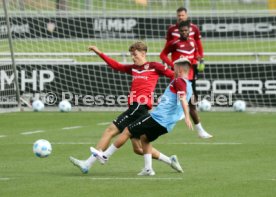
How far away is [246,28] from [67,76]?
7.34 metres

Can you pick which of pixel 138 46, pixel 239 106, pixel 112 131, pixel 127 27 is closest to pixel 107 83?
pixel 239 106

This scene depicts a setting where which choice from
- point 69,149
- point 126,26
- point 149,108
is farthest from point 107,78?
point 149,108

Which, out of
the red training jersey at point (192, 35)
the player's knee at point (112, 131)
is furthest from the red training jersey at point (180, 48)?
the player's knee at point (112, 131)

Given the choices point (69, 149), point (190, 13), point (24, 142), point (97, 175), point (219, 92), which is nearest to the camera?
point (97, 175)

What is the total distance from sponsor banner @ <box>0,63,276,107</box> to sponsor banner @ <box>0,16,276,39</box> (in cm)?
200

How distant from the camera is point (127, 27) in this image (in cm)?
2906

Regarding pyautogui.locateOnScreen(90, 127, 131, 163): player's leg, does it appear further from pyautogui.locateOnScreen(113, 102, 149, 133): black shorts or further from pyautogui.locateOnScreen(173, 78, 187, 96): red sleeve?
pyautogui.locateOnScreen(173, 78, 187, 96): red sleeve

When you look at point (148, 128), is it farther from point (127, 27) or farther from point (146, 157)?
point (127, 27)

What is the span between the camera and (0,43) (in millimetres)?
23516

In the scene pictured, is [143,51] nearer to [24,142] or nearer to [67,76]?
[24,142]

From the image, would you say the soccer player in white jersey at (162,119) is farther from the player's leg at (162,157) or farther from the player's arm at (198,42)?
the player's arm at (198,42)

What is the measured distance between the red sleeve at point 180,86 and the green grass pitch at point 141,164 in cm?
107

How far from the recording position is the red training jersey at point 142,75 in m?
13.0

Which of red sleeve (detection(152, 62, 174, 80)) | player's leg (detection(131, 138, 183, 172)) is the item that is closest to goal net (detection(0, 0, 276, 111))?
red sleeve (detection(152, 62, 174, 80))
